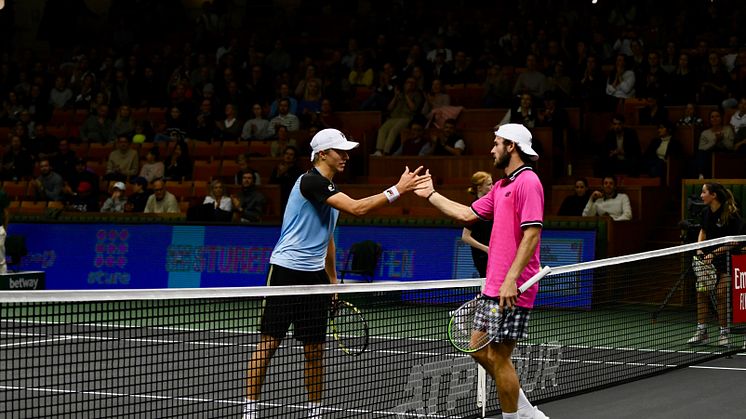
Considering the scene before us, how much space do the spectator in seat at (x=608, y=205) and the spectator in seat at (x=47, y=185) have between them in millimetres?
9995

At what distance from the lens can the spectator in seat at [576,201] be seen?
1744 centimetres

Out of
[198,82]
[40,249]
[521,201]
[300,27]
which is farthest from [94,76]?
[521,201]

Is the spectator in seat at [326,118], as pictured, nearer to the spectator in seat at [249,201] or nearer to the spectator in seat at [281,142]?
the spectator in seat at [281,142]

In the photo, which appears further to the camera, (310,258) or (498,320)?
(310,258)

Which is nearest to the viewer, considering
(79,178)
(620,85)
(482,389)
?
(482,389)

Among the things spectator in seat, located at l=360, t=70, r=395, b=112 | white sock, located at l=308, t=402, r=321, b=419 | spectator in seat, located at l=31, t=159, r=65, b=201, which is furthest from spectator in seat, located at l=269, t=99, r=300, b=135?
white sock, located at l=308, t=402, r=321, b=419

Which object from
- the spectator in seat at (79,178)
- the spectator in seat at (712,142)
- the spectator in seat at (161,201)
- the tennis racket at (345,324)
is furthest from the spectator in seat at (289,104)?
the tennis racket at (345,324)

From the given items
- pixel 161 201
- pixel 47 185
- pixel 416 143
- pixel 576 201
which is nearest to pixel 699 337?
pixel 576 201

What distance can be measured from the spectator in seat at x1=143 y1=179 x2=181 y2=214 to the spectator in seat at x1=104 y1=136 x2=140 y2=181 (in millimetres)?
2347

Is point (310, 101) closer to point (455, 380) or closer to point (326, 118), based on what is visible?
point (326, 118)

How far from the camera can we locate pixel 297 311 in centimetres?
761

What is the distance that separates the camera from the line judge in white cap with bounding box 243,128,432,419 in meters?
7.45

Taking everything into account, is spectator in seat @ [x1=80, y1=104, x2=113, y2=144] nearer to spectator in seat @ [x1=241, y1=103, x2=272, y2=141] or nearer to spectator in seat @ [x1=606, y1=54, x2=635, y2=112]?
spectator in seat @ [x1=241, y1=103, x2=272, y2=141]

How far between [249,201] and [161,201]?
1.86 metres
